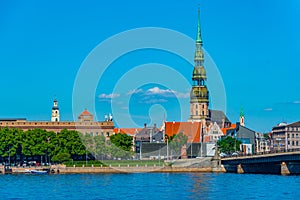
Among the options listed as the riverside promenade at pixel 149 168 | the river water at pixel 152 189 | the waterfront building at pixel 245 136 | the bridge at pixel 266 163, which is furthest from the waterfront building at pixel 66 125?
the river water at pixel 152 189

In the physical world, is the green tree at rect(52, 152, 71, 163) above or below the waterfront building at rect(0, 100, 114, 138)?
below

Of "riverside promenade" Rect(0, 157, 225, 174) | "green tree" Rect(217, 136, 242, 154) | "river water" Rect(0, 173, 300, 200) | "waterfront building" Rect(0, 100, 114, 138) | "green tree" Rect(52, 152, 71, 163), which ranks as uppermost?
"waterfront building" Rect(0, 100, 114, 138)

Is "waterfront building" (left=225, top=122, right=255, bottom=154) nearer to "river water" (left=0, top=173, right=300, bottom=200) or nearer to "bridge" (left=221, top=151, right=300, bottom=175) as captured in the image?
"bridge" (left=221, top=151, right=300, bottom=175)

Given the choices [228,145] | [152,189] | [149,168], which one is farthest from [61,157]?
[152,189]

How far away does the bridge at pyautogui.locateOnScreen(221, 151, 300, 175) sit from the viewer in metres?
118

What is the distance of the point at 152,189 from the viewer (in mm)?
90812

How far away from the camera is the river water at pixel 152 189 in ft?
269

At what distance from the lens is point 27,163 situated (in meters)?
150

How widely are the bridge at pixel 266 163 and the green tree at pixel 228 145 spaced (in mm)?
33065

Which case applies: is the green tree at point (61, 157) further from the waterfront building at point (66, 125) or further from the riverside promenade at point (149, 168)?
the waterfront building at point (66, 125)

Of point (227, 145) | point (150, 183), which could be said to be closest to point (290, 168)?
point (150, 183)

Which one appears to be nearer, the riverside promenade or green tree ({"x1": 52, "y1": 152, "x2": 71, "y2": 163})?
the riverside promenade

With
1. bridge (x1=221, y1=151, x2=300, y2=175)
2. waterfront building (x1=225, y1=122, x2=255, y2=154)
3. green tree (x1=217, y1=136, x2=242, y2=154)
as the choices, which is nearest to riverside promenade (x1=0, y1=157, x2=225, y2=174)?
bridge (x1=221, y1=151, x2=300, y2=175)

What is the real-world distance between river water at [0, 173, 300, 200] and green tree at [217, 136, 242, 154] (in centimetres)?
6697
